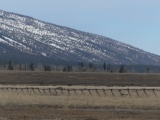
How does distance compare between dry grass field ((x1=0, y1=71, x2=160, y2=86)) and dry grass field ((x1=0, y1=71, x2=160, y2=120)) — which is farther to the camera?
dry grass field ((x1=0, y1=71, x2=160, y2=86))

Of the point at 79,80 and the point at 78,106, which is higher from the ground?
the point at 78,106

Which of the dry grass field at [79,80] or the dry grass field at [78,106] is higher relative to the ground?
the dry grass field at [78,106]

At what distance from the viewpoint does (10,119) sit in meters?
29.5

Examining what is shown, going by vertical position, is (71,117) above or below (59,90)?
above

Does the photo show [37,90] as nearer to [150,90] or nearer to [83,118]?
[150,90]

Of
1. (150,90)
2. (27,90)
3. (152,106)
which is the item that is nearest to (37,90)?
(27,90)

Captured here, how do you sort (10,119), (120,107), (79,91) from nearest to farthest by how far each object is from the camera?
1. (10,119)
2. (120,107)
3. (79,91)

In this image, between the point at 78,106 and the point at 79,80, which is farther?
the point at 79,80

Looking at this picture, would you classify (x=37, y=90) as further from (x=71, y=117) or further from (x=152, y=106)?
(x=71, y=117)

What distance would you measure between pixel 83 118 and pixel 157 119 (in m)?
3.76

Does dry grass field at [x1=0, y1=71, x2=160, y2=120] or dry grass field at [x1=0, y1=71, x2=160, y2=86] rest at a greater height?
dry grass field at [x1=0, y1=71, x2=160, y2=120]

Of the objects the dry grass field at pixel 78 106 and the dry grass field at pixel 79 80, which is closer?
the dry grass field at pixel 78 106

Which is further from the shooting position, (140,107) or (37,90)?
(37,90)

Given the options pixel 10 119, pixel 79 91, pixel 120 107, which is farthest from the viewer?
pixel 79 91
